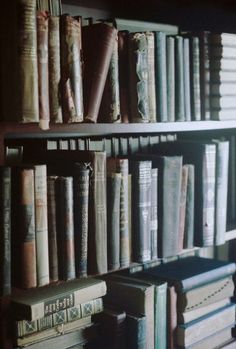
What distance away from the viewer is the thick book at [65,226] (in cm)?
125

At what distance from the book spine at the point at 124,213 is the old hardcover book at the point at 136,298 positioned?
0.42ft

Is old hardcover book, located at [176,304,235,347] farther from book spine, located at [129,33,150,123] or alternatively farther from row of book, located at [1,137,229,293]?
book spine, located at [129,33,150,123]

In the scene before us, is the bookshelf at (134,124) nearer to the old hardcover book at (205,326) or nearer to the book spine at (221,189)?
the book spine at (221,189)

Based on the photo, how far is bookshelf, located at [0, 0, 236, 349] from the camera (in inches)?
48.5

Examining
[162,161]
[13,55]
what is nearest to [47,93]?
[13,55]

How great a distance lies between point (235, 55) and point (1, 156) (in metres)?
0.78

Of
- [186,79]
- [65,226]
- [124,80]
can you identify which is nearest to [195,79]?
[186,79]

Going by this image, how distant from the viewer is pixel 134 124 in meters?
1.37

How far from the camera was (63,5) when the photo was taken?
153cm

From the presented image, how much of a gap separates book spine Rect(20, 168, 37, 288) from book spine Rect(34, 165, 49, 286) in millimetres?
14

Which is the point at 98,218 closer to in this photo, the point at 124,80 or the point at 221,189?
the point at 124,80

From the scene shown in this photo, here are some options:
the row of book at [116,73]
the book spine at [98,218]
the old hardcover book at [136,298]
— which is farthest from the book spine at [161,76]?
the old hardcover book at [136,298]

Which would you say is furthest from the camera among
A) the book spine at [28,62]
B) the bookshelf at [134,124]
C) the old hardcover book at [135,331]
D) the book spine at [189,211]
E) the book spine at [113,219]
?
the book spine at [189,211]

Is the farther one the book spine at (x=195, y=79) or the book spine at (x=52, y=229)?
the book spine at (x=195, y=79)
